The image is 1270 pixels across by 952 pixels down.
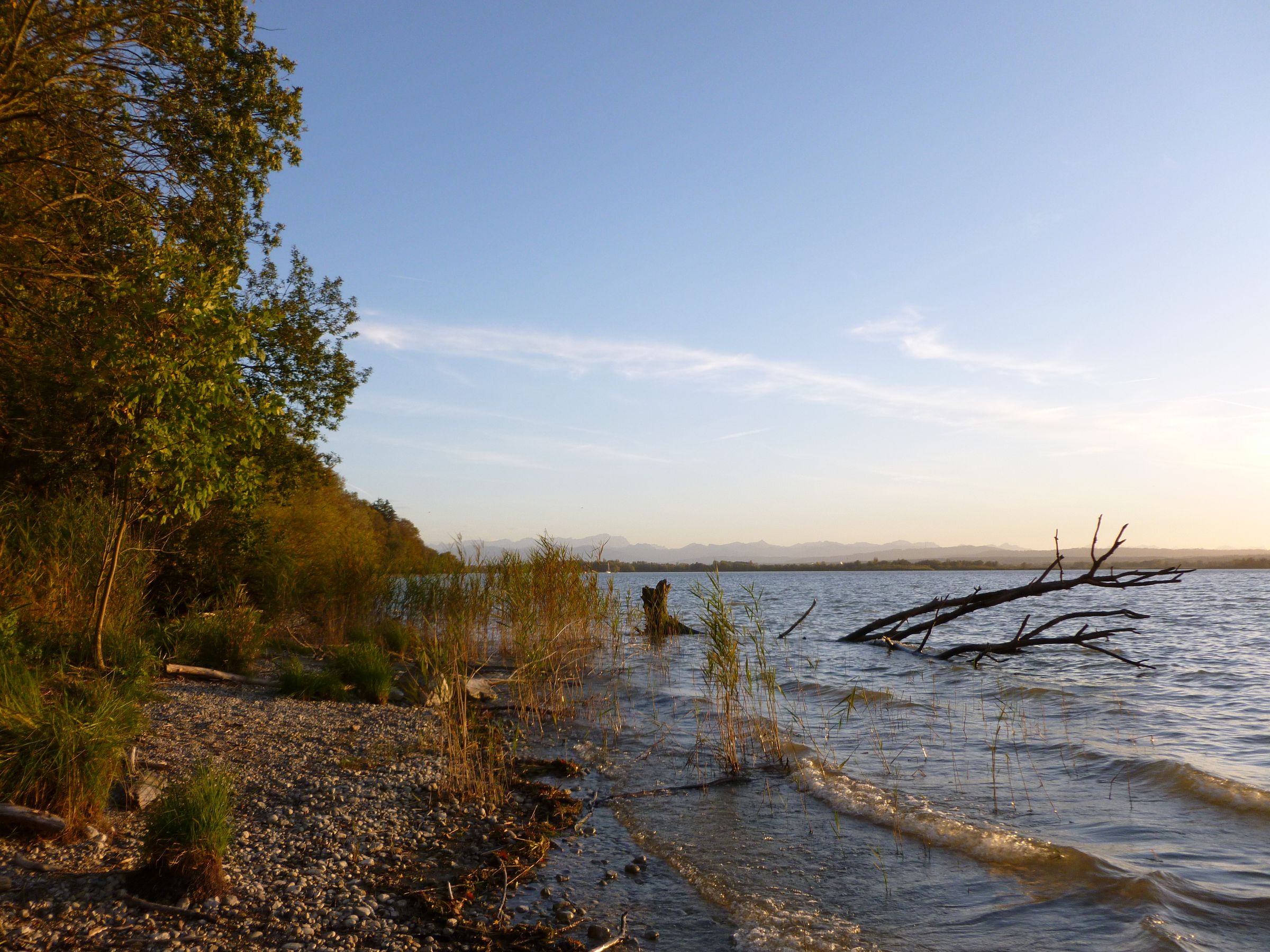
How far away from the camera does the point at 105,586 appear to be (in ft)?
29.5

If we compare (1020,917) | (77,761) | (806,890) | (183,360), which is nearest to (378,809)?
(77,761)

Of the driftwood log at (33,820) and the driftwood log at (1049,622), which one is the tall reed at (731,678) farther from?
the driftwood log at (33,820)

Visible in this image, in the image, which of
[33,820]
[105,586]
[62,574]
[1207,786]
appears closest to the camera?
[33,820]

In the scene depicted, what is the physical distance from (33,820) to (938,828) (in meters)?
7.35

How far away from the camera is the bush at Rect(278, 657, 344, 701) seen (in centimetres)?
1192

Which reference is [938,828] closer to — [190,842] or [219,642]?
[190,842]

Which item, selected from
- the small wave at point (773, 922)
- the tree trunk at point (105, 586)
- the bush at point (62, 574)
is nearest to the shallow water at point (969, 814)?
the small wave at point (773, 922)

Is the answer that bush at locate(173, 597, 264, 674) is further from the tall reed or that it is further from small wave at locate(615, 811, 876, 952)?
small wave at locate(615, 811, 876, 952)

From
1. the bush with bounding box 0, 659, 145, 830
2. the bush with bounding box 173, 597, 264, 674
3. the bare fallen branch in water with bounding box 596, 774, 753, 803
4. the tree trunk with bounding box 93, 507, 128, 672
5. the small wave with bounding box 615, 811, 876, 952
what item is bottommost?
the bare fallen branch in water with bounding box 596, 774, 753, 803

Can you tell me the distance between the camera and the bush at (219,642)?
12.7 meters

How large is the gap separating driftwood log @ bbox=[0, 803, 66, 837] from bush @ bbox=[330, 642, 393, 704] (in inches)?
292

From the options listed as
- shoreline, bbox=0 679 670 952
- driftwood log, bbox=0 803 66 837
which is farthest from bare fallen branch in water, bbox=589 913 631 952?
driftwood log, bbox=0 803 66 837

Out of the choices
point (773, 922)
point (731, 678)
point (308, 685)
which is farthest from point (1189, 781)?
point (308, 685)

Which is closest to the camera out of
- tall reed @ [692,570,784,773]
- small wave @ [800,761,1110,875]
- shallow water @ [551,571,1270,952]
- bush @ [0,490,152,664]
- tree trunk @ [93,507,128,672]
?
shallow water @ [551,571,1270,952]
